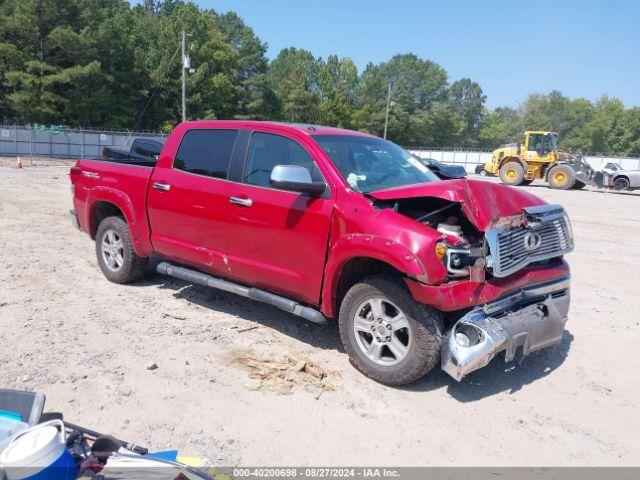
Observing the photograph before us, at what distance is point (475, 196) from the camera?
12.3 ft

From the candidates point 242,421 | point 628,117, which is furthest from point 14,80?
point 628,117

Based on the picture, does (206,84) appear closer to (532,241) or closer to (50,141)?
(50,141)

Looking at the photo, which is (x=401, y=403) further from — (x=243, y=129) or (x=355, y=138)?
(x=243, y=129)

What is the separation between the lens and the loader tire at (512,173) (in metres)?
25.0

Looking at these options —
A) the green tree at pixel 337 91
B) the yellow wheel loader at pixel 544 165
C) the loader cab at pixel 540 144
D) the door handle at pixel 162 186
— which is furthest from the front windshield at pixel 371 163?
the green tree at pixel 337 91

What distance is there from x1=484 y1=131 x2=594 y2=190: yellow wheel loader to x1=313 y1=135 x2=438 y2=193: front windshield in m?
20.8

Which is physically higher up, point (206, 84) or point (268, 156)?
point (206, 84)

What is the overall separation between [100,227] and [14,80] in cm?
4182

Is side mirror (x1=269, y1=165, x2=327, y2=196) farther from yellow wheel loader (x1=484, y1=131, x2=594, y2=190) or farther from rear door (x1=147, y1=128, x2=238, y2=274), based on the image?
yellow wheel loader (x1=484, y1=131, x2=594, y2=190)

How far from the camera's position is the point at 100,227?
20.4ft

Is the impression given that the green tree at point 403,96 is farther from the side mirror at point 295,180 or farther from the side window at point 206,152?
the side mirror at point 295,180

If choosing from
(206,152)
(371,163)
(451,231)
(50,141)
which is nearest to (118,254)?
(206,152)

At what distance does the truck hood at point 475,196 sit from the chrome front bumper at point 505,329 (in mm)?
623

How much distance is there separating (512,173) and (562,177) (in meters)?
2.40
